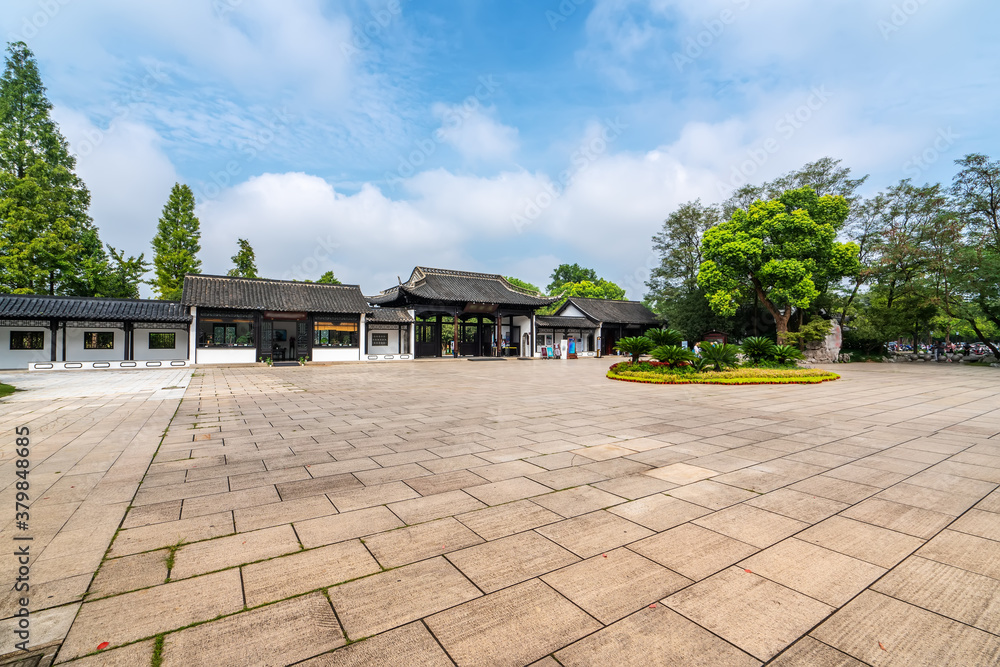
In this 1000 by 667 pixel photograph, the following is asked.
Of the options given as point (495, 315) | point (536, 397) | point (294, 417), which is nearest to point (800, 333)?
point (495, 315)

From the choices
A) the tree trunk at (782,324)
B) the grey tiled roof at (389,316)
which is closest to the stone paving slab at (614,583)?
the grey tiled roof at (389,316)

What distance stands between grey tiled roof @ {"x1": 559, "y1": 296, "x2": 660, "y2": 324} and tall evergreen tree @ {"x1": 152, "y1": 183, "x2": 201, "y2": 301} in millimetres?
27024

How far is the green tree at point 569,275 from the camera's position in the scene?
187 ft

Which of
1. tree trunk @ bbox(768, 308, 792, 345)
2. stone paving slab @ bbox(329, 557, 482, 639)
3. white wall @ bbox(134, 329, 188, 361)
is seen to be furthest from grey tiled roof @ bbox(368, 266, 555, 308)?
stone paving slab @ bbox(329, 557, 482, 639)

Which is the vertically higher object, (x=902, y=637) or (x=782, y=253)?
(x=782, y=253)

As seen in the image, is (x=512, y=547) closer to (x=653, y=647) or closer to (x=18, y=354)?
(x=653, y=647)

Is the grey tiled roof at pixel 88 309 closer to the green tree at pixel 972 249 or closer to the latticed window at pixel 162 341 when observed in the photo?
the latticed window at pixel 162 341

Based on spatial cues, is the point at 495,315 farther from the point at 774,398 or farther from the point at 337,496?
the point at 337,496

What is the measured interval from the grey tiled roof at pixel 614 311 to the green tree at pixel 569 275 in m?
20.2

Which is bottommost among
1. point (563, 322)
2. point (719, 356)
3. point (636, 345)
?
point (719, 356)

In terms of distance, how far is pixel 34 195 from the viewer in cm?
2169

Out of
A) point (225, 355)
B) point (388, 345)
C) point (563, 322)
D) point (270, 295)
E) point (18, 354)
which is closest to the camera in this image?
point (18, 354)

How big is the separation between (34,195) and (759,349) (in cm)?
3408

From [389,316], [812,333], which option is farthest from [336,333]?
[812,333]
